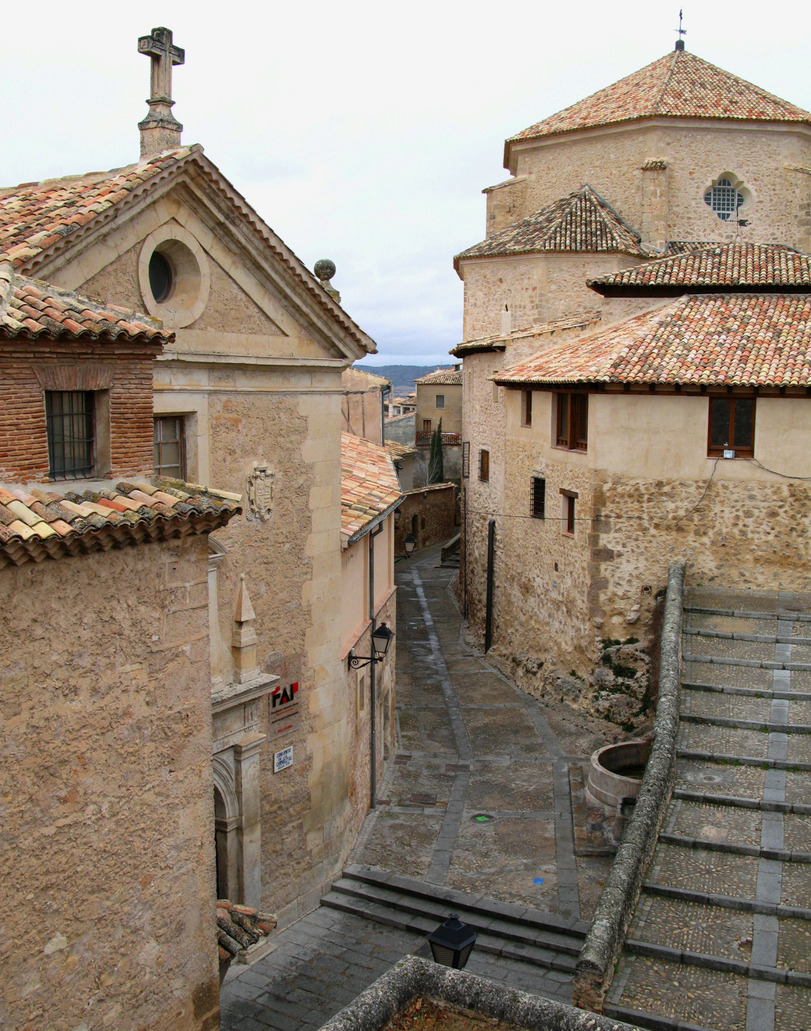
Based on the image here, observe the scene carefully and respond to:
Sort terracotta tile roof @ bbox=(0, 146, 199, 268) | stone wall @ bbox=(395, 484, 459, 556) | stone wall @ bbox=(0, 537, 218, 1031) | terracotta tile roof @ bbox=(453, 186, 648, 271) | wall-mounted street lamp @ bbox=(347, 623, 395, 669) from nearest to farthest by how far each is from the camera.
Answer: stone wall @ bbox=(0, 537, 218, 1031) < terracotta tile roof @ bbox=(0, 146, 199, 268) < wall-mounted street lamp @ bbox=(347, 623, 395, 669) < terracotta tile roof @ bbox=(453, 186, 648, 271) < stone wall @ bbox=(395, 484, 459, 556)

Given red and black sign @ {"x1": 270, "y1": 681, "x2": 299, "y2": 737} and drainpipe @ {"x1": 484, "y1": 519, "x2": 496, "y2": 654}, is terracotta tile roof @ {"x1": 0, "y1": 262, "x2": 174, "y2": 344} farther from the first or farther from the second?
drainpipe @ {"x1": 484, "y1": 519, "x2": 496, "y2": 654}

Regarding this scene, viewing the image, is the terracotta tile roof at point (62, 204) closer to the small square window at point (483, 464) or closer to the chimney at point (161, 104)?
the chimney at point (161, 104)

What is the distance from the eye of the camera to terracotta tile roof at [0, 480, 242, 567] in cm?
644

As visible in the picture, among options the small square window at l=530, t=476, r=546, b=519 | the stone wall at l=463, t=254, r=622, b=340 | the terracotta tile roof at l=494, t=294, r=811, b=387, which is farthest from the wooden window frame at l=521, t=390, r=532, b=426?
the stone wall at l=463, t=254, r=622, b=340

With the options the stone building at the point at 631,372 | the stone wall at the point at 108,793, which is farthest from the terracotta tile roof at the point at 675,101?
the stone wall at the point at 108,793

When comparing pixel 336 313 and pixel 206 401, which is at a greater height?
pixel 336 313

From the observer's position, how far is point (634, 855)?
11.0 meters

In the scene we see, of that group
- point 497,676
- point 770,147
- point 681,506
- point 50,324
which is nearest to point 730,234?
point 770,147

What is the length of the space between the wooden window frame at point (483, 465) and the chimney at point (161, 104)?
57.6 ft

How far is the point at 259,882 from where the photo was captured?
12.0 metres

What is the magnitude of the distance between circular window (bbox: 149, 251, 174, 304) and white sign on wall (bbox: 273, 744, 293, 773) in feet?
18.7

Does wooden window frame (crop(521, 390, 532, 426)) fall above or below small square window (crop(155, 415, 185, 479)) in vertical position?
above

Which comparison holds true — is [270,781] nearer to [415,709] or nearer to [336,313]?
[336,313]

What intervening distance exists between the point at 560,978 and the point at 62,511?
900 centimetres
